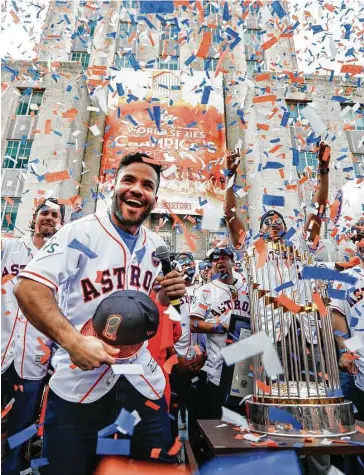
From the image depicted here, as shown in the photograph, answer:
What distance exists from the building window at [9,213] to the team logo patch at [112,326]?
14237mm

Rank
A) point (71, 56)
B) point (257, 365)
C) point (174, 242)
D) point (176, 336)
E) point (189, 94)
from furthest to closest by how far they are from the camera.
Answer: point (71, 56)
point (189, 94)
point (174, 242)
point (176, 336)
point (257, 365)

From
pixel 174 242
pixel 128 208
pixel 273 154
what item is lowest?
pixel 128 208

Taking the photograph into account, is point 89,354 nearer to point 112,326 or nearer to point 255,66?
point 112,326

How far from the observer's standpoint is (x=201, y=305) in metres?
4.36

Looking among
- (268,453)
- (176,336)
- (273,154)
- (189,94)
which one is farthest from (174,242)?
(268,453)

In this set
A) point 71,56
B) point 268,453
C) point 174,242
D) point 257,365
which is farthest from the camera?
point 71,56

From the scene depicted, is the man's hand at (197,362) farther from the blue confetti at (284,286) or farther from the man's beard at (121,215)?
the man's beard at (121,215)

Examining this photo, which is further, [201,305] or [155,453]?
[201,305]

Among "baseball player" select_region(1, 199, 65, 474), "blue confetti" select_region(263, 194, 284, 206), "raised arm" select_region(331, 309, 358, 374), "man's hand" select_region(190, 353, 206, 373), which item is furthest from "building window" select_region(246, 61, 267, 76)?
"baseball player" select_region(1, 199, 65, 474)

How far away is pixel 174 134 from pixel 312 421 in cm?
1481

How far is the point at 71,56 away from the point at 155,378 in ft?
77.6

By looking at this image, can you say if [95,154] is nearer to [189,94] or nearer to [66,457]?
[189,94]

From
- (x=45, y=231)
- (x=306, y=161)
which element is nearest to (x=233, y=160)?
(x=45, y=231)

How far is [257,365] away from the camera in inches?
87.1
